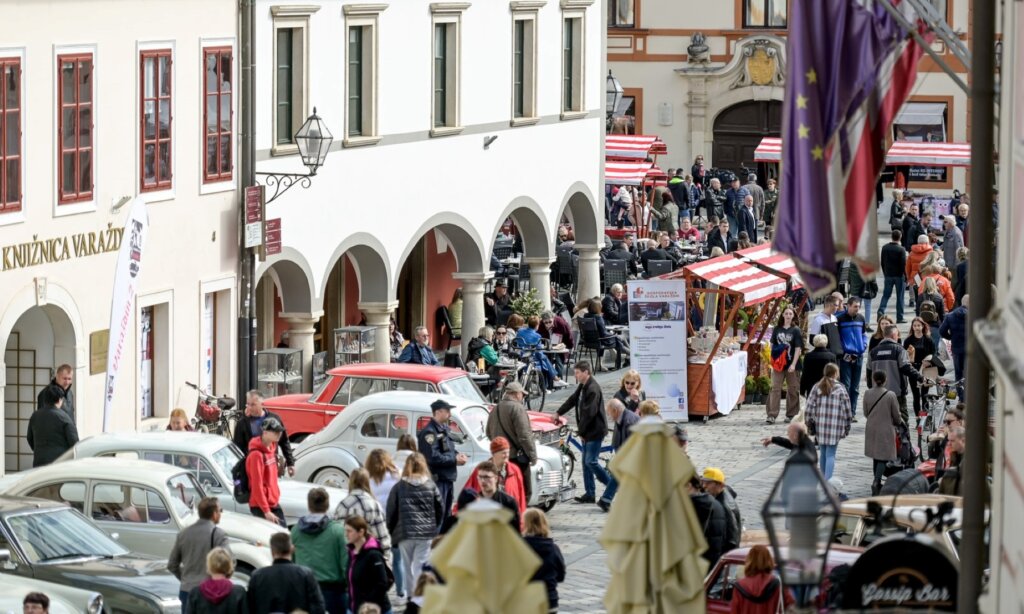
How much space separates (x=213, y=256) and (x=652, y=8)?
110 feet

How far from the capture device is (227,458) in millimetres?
19062

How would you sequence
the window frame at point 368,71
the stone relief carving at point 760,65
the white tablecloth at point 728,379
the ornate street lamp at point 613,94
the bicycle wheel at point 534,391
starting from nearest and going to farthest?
the white tablecloth at point 728,379
the bicycle wheel at point 534,391
the window frame at point 368,71
the ornate street lamp at point 613,94
the stone relief carving at point 760,65

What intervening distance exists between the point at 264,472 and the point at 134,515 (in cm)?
122

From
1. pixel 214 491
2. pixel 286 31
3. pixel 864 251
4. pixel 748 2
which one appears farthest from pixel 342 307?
pixel 748 2

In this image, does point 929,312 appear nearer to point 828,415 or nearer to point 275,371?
point 828,415

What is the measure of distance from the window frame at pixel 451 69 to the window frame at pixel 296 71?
13.1 feet

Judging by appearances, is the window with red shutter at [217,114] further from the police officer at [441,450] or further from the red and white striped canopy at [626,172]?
the red and white striped canopy at [626,172]

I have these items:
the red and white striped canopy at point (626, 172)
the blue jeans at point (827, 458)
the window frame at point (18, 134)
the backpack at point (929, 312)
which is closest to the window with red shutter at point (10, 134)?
the window frame at point (18, 134)

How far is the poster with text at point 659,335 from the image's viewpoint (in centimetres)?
2803

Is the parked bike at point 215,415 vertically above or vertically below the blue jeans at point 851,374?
below

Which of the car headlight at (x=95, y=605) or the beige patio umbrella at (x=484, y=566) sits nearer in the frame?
the beige patio umbrella at (x=484, y=566)

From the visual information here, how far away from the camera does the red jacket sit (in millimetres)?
18062

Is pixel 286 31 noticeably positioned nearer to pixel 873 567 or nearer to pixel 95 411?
pixel 95 411

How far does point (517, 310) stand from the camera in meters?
34.0
